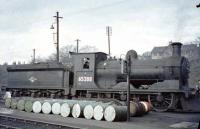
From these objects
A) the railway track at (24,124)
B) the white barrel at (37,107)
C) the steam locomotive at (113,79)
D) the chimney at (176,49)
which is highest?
the chimney at (176,49)

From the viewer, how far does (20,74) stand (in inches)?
1125

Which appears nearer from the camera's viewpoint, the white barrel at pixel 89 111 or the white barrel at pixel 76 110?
the white barrel at pixel 89 111

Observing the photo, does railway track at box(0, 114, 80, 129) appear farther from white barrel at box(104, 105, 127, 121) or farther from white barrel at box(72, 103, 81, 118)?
white barrel at box(104, 105, 127, 121)

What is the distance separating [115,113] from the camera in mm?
15961

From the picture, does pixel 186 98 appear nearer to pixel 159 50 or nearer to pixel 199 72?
pixel 199 72

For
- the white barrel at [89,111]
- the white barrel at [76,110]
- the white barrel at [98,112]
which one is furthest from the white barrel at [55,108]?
the white barrel at [98,112]

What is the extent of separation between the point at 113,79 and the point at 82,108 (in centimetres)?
563

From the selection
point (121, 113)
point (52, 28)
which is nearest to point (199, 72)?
point (52, 28)

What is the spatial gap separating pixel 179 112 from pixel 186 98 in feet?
3.47

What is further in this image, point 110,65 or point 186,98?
point 110,65

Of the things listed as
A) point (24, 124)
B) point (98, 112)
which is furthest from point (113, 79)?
point (24, 124)

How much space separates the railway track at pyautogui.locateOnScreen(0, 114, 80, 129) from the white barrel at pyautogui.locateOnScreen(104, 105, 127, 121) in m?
3.11

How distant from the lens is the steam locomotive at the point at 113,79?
808 inches

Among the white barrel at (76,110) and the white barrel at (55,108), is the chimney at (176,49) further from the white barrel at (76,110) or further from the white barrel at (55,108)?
the white barrel at (55,108)
